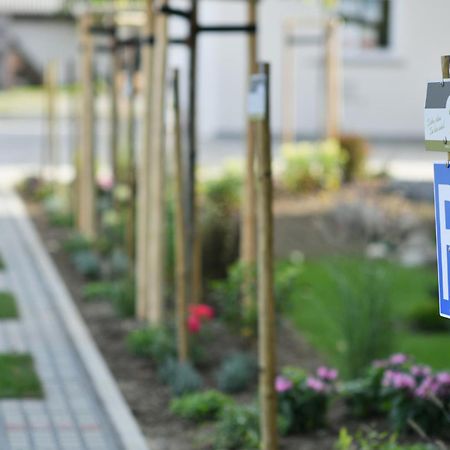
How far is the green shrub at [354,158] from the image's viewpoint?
16.1 meters

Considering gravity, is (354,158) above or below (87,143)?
below

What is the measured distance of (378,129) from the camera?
89.7 ft

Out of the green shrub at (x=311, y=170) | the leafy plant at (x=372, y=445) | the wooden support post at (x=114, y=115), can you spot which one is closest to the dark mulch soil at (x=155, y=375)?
the leafy plant at (x=372, y=445)

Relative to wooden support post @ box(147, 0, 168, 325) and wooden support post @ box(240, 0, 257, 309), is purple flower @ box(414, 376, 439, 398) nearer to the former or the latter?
wooden support post @ box(240, 0, 257, 309)

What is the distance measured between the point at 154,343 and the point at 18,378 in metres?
0.97

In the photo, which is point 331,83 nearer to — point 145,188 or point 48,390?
point 145,188

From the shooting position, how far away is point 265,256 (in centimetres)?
523

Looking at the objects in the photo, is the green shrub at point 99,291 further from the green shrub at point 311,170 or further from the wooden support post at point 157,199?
the green shrub at point 311,170

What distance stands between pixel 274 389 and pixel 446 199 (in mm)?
2172

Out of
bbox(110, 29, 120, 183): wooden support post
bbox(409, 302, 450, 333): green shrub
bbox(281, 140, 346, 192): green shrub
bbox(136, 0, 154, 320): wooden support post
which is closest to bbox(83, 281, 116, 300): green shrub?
bbox(136, 0, 154, 320): wooden support post

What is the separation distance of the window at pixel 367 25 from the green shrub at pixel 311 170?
12402 mm

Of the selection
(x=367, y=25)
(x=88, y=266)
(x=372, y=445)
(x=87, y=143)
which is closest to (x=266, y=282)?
(x=372, y=445)

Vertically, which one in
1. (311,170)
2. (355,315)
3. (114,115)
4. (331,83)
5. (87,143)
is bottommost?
(355,315)

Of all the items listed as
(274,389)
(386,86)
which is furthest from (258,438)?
(386,86)
